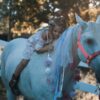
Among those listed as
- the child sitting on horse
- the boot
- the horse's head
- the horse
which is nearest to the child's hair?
the child sitting on horse

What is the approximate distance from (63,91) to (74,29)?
32.8 inches

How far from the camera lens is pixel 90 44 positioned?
4.47 metres

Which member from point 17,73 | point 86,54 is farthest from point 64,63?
point 17,73

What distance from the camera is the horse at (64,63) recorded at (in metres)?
4.48

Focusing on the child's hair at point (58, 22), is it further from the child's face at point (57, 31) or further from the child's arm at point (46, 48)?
the child's arm at point (46, 48)

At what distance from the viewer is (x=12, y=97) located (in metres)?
6.56

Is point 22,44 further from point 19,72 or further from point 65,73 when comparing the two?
point 65,73

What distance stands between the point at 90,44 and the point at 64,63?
0.54 meters

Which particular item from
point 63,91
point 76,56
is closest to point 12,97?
point 63,91

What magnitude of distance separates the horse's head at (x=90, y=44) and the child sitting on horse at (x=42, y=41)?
58 centimetres

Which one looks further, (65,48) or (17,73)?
(17,73)

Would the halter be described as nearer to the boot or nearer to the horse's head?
the horse's head

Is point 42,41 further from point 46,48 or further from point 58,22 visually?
point 58,22

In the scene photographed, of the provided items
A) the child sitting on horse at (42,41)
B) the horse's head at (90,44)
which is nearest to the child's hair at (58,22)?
the child sitting on horse at (42,41)
